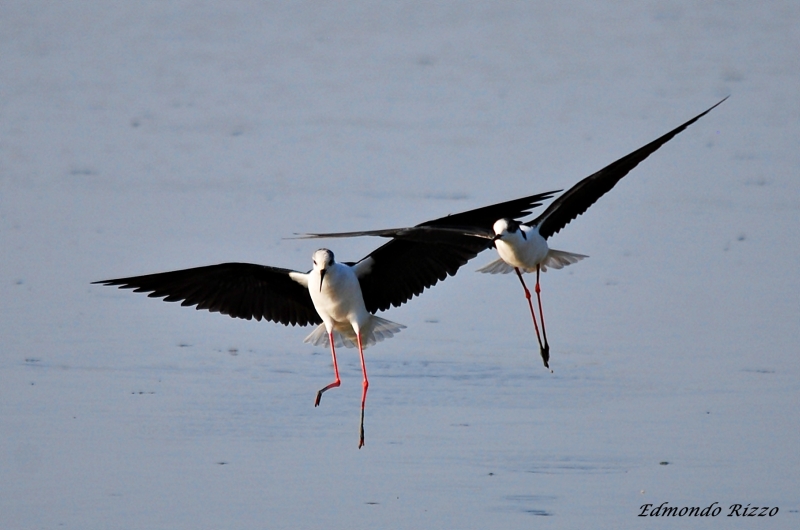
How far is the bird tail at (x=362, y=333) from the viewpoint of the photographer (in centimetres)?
920

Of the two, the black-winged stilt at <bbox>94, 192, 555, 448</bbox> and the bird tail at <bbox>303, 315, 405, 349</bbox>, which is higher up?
the black-winged stilt at <bbox>94, 192, 555, 448</bbox>

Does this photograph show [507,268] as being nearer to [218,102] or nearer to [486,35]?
[218,102]

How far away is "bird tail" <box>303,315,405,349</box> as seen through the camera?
920cm

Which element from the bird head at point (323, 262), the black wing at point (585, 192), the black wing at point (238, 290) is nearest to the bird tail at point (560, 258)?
the black wing at point (585, 192)

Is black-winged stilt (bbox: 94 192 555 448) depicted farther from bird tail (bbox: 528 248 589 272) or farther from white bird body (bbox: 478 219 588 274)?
bird tail (bbox: 528 248 589 272)

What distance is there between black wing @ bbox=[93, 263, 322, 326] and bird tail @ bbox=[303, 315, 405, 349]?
0.39ft

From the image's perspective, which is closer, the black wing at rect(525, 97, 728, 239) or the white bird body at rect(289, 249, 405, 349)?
the white bird body at rect(289, 249, 405, 349)

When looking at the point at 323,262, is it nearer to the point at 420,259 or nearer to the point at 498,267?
the point at 420,259

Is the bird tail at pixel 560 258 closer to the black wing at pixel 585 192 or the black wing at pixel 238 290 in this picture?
the black wing at pixel 585 192

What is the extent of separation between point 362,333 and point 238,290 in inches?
32.4

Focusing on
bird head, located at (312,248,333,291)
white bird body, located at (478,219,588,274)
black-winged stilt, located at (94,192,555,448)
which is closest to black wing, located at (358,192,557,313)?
black-winged stilt, located at (94,192,555,448)

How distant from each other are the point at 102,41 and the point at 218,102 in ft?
9.61

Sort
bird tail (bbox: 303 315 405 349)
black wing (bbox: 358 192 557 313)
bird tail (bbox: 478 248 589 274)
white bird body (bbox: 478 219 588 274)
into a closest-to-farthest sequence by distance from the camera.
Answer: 1. white bird body (bbox: 478 219 588 274)
2. black wing (bbox: 358 192 557 313)
3. bird tail (bbox: 303 315 405 349)
4. bird tail (bbox: 478 248 589 274)

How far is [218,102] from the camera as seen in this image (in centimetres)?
1579
